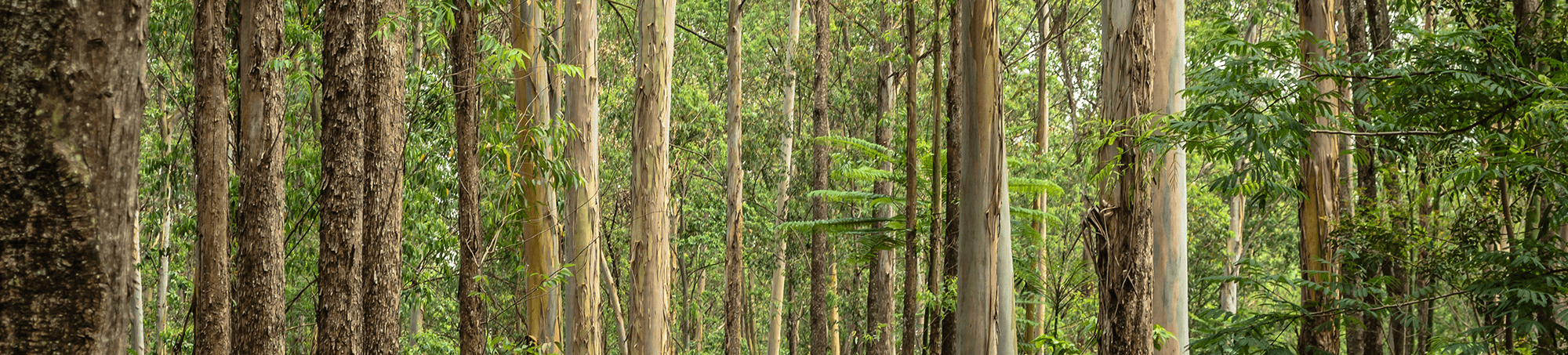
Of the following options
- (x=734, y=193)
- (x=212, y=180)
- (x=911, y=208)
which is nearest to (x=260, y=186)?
(x=212, y=180)

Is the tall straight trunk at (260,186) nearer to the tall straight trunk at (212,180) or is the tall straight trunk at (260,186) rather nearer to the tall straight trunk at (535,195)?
the tall straight trunk at (212,180)

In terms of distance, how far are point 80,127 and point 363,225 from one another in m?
4.29

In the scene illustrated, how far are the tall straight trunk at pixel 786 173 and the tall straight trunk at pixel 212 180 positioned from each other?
825 cm

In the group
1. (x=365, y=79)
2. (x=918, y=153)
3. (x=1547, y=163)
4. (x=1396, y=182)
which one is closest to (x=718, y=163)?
(x=918, y=153)

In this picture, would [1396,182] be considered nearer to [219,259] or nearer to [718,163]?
[219,259]

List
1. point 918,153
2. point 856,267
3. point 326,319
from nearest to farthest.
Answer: point 326,319 < point 918,153 < point 856,267

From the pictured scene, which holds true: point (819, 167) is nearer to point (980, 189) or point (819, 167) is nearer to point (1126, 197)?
point (980, 189)

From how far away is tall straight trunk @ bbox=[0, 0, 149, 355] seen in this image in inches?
54.7

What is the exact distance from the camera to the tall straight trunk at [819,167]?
41.4 feet

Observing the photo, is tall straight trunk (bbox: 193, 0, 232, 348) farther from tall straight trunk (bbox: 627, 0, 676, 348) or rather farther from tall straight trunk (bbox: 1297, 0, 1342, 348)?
tall straight trunk (bbox: 1297, 0, 1342, 348)

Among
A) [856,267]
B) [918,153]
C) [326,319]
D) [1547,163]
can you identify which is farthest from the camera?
[856,267]

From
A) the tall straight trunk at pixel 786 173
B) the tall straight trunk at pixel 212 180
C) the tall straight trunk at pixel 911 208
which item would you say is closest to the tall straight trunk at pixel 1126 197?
the tall straight trunk at pixel 911 208

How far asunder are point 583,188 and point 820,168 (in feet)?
21.0

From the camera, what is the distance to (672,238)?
1416 centimetres
